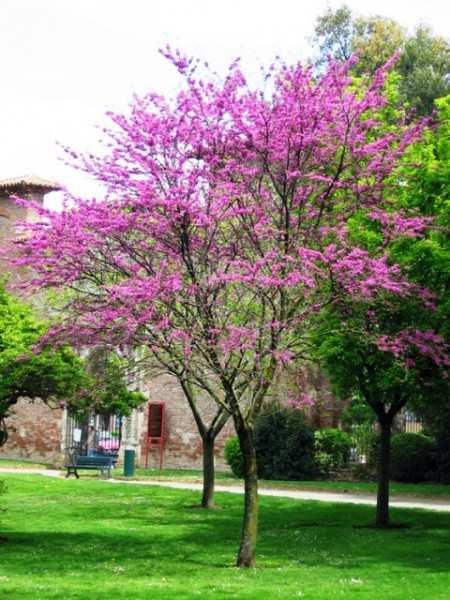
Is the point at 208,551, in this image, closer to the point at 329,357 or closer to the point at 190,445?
the point at 329,357

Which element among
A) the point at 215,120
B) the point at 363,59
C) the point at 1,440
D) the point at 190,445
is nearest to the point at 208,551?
the point at 1,440

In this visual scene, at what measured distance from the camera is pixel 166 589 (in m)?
14.8

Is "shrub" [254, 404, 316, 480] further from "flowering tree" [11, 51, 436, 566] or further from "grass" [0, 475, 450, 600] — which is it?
"flowering tree" [11, 51, 436, 566]

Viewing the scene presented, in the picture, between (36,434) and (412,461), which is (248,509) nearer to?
(412,461)

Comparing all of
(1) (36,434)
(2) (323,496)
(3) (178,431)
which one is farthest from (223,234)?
(1) (36,434)

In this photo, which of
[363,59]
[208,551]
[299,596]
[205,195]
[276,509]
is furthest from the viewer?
[363,59]

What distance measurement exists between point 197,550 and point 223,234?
5.67 m

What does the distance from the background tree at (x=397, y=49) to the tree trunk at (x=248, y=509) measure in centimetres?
2914

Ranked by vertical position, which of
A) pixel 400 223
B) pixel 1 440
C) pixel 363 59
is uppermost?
pixel 363 59

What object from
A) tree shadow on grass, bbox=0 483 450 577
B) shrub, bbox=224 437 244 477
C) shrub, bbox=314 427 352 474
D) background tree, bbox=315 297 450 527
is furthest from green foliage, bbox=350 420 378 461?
background tree, bbox=315 297 450 527

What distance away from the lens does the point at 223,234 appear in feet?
58.4

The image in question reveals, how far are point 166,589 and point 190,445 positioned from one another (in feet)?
90.3

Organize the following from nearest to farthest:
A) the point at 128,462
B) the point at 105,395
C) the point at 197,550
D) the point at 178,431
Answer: the point at 197,550
the point at 105,395
the point at 128,462
the point at 178,431

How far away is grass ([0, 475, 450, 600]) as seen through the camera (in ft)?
48.7
